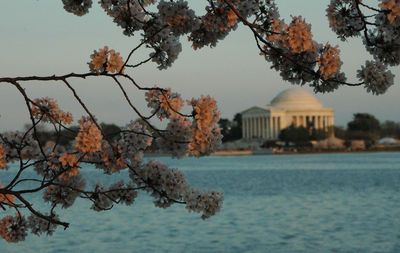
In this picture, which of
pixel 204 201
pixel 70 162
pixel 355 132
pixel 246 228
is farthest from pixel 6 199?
pixel 355 132

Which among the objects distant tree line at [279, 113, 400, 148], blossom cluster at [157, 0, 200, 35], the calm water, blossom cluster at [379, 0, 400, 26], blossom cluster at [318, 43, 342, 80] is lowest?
the calm water

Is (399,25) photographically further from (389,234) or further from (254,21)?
(389,234)

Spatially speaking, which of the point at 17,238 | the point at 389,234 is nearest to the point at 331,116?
the point at 389,234

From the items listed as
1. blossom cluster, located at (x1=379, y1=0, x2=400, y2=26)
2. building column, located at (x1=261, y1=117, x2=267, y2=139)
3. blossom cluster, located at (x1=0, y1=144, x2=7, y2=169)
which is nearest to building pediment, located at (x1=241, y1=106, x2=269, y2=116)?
building column, located at (x1=261, y1=117, x2=267, y2=139)

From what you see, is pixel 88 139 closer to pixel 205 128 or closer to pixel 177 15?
pixel 205 128

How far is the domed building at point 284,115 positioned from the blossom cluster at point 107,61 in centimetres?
14575

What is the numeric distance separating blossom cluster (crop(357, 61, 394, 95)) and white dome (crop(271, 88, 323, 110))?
150 metres

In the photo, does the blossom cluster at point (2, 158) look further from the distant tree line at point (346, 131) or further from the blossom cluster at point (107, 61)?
the distant tree line at point (346, 131)

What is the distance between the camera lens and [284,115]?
150375 millimetres

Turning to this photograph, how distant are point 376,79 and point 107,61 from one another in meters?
1.56

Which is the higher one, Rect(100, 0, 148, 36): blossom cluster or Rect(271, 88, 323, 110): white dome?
Rect(271, 88, 323, 110): white dome

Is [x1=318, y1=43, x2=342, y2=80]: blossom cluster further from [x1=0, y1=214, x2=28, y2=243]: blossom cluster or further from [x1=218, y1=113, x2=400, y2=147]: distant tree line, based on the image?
[x1=218, y1=113, x2=400, y2=147]: distant tree line

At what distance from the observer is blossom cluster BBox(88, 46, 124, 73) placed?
12.8 ft

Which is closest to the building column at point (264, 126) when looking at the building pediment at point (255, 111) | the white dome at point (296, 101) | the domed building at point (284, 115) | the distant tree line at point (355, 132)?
the domed building at point (284, 115)
